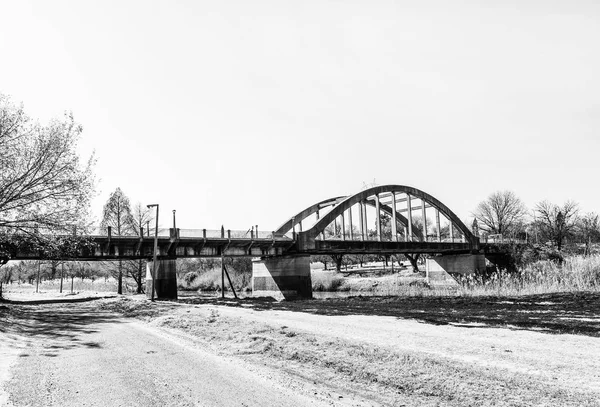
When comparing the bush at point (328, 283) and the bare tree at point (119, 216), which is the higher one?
the bare tree at point (119, 216)

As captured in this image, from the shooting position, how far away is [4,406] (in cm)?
798

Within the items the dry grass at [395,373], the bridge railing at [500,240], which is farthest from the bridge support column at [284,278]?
the bridge railing at [500,240]

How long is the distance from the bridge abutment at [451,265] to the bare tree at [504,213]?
24997mm

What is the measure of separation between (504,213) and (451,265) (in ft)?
109

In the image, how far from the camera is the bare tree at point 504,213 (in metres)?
105

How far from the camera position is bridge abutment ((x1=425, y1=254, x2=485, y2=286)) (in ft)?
264

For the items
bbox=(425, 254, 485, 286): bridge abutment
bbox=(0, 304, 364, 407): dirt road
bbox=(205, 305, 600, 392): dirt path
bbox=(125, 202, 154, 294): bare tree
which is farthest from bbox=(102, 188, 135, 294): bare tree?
bbox=(425, 254, 485, 286): bridge abutment

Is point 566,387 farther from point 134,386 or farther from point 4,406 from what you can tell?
point 4,406

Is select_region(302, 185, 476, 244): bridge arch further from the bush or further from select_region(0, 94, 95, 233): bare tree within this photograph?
select_region(0, 94, 95, 233): bare tree

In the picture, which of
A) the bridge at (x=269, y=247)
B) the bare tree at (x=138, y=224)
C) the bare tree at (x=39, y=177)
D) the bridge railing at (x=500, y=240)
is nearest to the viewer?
the bare tree at (x=39, y=177)

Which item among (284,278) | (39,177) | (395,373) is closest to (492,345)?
(395,373)

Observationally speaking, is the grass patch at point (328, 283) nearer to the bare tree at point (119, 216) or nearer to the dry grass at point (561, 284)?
the bare tree at point (119, 216)

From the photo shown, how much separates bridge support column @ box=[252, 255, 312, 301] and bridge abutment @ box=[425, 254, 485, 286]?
3314 cm

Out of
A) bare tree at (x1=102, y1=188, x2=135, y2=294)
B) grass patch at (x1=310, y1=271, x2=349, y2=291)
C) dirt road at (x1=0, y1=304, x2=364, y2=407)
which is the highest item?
bare tree at (x1=102, y1=188, x2=135, y2=294)
